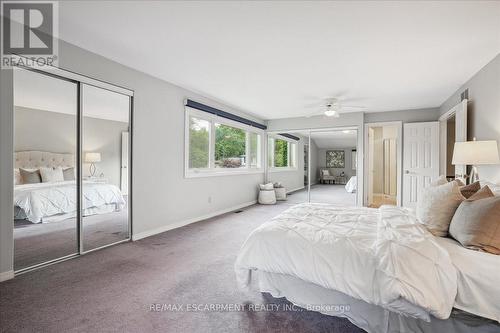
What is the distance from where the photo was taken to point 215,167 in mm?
5191

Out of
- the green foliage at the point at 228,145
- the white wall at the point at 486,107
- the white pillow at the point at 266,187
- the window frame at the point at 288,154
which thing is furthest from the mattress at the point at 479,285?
the window frame at the point at 288,154

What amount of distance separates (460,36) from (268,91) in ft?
8.76

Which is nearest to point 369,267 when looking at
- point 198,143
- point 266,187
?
point 198,143

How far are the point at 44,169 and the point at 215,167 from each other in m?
2.90

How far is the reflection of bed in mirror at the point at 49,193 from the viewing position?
2.62 m

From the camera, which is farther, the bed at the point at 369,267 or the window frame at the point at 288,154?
the window frame at the point at 288,154

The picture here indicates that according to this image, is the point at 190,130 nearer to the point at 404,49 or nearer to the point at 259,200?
the point at 259,200

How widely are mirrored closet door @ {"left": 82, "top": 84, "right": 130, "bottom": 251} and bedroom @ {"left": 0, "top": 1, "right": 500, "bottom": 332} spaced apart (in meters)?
0.03

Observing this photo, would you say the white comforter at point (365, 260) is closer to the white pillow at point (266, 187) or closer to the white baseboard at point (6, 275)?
the white baseboard at point (6, 275)

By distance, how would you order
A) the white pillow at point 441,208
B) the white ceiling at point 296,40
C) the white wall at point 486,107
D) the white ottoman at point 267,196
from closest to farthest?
1. the white pillow at point 441,208
2. the white ceiling at point 296,40
3. the white wall at point 486,107
4. the white ottoman at point 267,196

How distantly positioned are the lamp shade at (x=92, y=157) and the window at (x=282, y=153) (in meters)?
4.75

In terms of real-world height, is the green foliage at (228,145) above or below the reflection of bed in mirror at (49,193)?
above

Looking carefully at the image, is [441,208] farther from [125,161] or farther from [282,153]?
[282,153]

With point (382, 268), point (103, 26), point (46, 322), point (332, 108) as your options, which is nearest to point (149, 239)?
point (46, 322)
